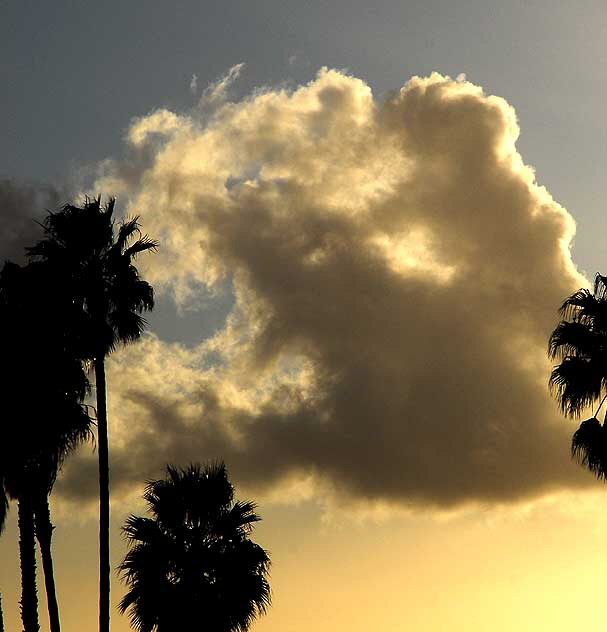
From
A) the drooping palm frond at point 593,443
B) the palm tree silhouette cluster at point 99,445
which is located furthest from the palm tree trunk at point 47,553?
the drooping palm frond at point 593,443

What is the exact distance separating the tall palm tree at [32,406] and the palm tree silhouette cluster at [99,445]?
0.04 metres

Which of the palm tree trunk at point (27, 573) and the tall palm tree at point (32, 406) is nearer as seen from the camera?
the tall palm tree at point (32, 406)

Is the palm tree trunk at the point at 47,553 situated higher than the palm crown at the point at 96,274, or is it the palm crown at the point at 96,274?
the palm crown at the point at 96,274

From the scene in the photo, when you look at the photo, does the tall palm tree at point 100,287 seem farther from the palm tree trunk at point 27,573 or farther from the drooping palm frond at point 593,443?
the drooping palm frond at point 593,443

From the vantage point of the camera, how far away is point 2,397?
40219 millimetres

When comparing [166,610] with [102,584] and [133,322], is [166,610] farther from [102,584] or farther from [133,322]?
[133,322]

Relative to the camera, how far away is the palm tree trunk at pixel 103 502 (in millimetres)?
46188

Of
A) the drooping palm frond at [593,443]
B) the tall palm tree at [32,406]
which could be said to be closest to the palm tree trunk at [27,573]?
the tall palm tree at [32,406]

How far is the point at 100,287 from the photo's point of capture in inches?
1903

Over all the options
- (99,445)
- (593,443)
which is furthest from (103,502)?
(593,443)

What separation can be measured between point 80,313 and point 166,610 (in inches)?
472

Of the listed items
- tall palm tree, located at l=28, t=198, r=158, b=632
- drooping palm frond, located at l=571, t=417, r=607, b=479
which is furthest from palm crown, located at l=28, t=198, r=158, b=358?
drooping palm frond, located at l=571, t=417, r=607, b=479

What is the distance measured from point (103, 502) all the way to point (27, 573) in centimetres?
435

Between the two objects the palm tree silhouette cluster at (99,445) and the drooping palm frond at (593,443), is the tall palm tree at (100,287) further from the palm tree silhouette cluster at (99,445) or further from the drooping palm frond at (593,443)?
the drooping palm frond at (593,443)
